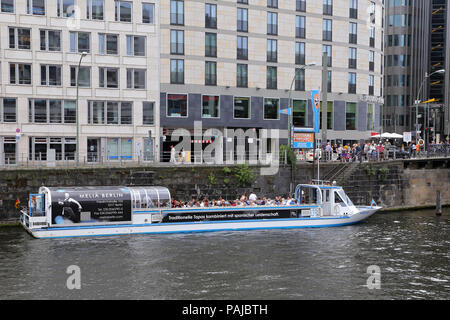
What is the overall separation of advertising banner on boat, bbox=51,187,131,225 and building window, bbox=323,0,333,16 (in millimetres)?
38154

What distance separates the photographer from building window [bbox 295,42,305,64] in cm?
6058

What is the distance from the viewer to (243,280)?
23.7m

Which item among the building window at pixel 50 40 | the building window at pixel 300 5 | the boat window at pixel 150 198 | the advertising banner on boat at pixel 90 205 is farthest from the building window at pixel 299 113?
the advertising banner on boat at pixel 90 205

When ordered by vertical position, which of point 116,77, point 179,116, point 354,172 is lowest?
point 354,172

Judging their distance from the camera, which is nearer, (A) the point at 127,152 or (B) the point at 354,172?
(B) the point at 354,172

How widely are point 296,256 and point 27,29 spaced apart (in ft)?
116

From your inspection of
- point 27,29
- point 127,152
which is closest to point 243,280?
point 127,152

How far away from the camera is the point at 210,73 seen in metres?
56.9

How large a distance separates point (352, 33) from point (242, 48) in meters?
15.1

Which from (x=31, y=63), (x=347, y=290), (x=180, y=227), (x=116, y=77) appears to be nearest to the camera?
(x=347, y=290)

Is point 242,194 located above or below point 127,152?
below

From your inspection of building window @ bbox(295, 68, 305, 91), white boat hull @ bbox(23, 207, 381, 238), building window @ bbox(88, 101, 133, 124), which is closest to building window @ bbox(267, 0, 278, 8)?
building window @ bbox(295, 68, 305, 91)

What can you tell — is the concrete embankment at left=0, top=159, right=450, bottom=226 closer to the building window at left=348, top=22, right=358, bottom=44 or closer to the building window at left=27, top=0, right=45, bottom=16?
the building window at left=27, top=0, right=45, bottom=16
